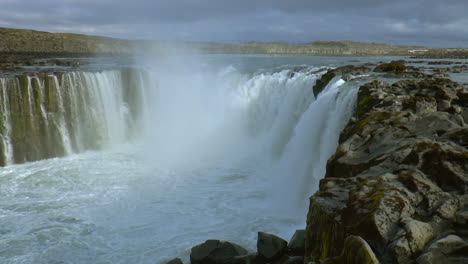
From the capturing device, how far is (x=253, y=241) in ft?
28.8

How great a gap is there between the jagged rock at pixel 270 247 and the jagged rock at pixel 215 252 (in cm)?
60

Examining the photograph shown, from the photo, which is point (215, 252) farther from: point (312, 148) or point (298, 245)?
point (312, 148)

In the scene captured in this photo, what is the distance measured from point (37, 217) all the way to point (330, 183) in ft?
27.6

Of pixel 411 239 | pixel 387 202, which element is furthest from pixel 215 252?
pixel 411 239

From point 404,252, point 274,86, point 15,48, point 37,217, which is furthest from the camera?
point 15,48

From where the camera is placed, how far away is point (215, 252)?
730 cm

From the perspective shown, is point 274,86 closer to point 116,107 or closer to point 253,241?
point 116,107

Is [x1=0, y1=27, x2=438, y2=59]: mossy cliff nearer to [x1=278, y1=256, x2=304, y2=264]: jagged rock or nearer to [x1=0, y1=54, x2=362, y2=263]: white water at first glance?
[x1=0, y1=54, x2=362, y2=263]: white water

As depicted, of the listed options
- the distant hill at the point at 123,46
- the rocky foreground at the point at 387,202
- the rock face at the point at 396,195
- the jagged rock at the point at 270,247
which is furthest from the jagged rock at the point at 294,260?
the distant hill at the point at 123,46

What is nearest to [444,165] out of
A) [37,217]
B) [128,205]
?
[128,205]

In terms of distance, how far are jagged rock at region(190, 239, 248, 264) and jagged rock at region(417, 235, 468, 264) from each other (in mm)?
3986

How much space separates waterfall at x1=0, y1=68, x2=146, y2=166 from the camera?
52.2 ft

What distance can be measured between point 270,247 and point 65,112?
13.6 meters

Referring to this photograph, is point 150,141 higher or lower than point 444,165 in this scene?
lower
